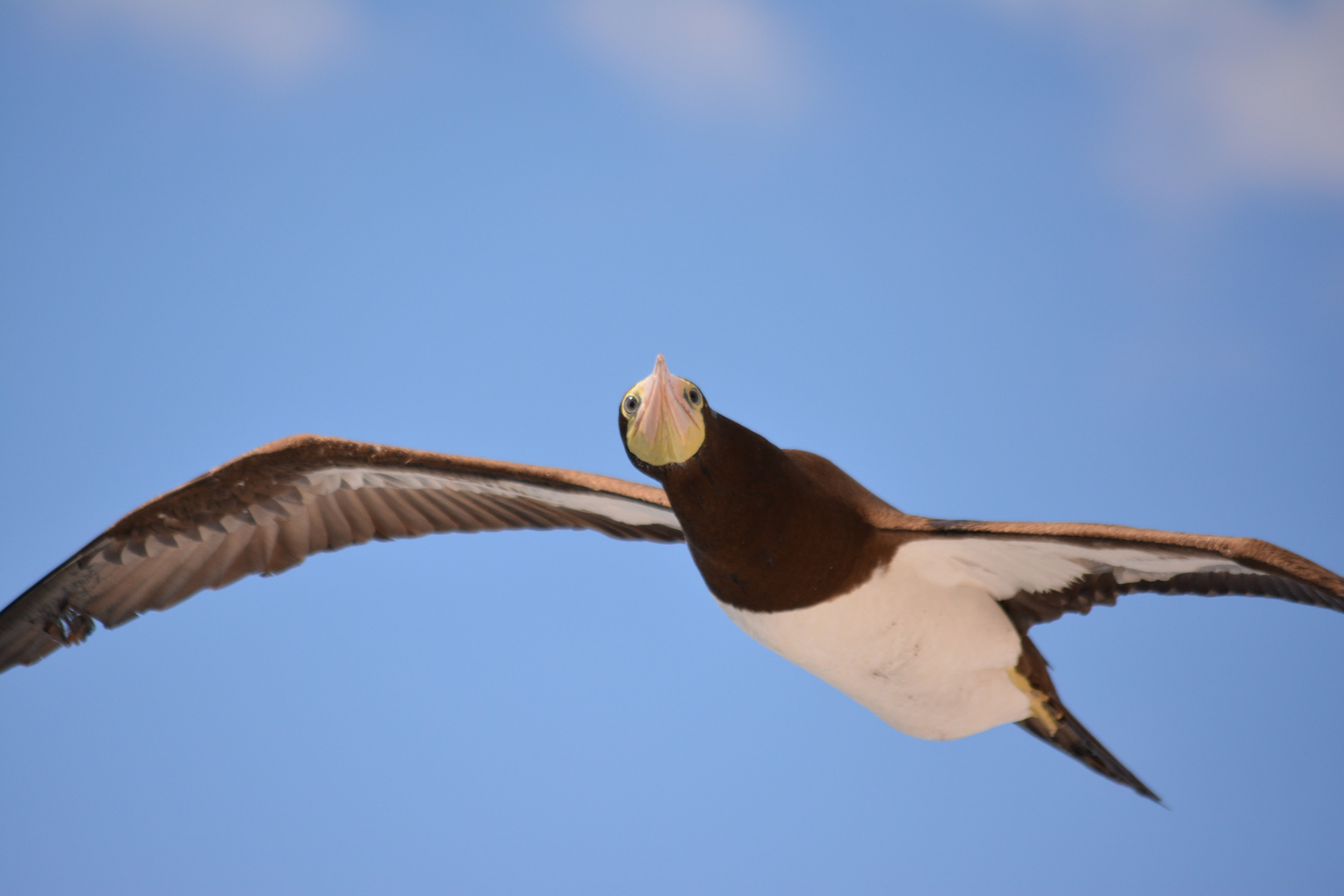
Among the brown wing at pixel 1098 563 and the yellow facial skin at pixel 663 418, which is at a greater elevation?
the brown wing at pixel 1098 563

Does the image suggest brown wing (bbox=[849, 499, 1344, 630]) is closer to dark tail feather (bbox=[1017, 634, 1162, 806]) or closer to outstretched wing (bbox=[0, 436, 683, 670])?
dark tail feather (bbox=[1017, 634, 1162, 806])

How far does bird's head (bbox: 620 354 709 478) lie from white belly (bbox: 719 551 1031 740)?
859 mm

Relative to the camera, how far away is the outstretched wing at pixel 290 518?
5109mm

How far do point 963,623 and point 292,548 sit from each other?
319cm

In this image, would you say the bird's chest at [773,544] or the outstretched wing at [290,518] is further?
the outstretched wing at [290,518]

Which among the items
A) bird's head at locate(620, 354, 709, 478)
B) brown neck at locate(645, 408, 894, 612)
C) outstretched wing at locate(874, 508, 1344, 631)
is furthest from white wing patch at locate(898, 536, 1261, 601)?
bird's head at locate(620, 354, 709, 478)

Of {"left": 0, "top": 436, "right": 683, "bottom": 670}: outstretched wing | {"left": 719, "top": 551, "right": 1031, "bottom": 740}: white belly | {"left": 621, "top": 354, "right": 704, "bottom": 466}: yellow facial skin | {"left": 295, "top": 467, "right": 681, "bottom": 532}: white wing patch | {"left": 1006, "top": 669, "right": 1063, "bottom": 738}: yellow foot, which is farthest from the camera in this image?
{"left": 295, "top": 467, "right": 681, "bottom": 532}: white wing patch

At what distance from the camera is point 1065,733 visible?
201 inches

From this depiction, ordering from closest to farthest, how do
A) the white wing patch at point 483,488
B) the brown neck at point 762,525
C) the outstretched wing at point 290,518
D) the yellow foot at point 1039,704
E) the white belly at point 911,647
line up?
the brown neck at point 762,525, the white belly at point 911,647, the yellow foot at point 1039,704, the outstretched wing at point 290,518, the white wing patch at point 483,488

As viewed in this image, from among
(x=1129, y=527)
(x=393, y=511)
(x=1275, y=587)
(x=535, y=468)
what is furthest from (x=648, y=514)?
(x=1275, y=587)

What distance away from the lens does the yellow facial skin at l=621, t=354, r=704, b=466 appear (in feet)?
11.7

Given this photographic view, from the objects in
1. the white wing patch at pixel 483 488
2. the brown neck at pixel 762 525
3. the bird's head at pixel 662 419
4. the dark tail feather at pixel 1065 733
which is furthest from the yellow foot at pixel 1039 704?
the bird's head at pixel 662 419

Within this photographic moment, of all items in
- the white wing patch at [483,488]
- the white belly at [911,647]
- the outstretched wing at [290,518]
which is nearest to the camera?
the white belly at [911,647]

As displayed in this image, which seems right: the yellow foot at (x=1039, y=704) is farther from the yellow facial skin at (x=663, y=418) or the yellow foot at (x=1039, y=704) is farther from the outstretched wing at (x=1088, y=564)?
the yellow facial skin at (x=663, y=418)
